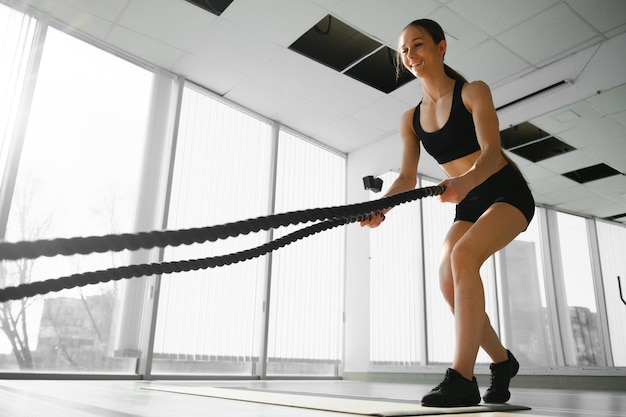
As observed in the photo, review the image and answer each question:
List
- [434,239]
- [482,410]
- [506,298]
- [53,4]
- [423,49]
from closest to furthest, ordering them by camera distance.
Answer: [482,410], [423,49], [53,4], [506,298], [434,239]

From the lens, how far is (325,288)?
5.55 meters

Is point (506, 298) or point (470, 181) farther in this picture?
point (506, 298)

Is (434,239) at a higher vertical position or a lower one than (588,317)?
higher

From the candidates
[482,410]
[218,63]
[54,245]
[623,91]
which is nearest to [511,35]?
[623,91]

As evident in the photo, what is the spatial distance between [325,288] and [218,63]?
277 centimetres

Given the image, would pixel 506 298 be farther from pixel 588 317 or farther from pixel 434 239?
→ pixel 434 239

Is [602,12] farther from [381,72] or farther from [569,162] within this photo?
[381,72]

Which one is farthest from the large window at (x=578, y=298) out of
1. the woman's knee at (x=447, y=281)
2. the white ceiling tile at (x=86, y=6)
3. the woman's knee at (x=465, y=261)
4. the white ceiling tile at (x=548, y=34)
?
the white ceiling tile at (x=86, y=6)

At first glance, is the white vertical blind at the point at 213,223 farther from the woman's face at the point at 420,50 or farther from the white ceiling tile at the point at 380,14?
the woman's face at the point at 420,50

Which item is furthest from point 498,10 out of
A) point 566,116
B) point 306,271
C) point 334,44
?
point 306,271

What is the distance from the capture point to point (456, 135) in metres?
1.65

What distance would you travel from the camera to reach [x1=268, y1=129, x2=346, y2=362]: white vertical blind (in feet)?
16.5

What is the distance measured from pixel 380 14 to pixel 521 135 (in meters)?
1.74

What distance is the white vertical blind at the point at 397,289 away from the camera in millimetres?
5305
